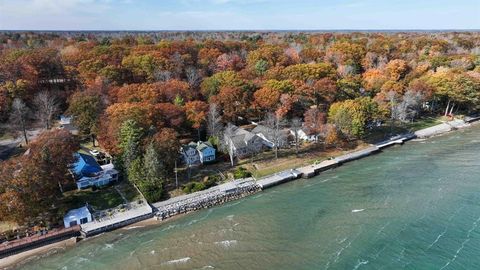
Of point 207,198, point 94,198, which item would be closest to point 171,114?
point 207,198

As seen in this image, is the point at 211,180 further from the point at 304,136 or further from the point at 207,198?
the point at 304,136

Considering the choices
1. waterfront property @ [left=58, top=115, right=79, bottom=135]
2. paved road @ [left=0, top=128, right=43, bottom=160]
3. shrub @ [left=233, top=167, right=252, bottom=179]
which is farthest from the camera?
waterfront property @ [left=58, top=115, right=79, bottom=135]

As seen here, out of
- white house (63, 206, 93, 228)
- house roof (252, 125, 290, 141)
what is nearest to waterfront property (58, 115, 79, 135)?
white house (63, 206, 93, 228)

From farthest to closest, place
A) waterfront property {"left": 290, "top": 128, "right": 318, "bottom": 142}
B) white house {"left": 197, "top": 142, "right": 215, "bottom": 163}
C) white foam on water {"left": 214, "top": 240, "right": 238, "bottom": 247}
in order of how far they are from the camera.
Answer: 1. waterfront property {"left": 290, "top": 128, "right": 318, "bottom": 142}
2. white house {"left": 197, "top": 142, "right": 215, "bottom": 163}
3. white foam on water {"left": 214, "top": 240, "right": 238, "bottom": 247}

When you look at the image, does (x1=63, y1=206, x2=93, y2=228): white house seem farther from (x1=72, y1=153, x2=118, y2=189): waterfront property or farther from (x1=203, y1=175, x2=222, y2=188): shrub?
(x1=203, y1=175, x2=222, y2=188): shrub

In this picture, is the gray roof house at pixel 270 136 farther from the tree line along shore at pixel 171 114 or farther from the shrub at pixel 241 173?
the shrub at pixel 241 173

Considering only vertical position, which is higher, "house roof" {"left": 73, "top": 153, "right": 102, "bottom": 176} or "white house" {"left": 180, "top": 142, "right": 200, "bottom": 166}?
"house roof" {"left": 73, "top": 153, "right": 102, "bottom": 176}

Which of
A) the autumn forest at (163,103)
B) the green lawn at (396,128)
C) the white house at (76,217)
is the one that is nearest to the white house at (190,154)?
the autumn forest at (163,103)

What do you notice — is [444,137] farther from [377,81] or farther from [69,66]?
[69,66]

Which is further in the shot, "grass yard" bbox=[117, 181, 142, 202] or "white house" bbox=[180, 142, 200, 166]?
"white house" bbox=[180, 142, 200, 166]
